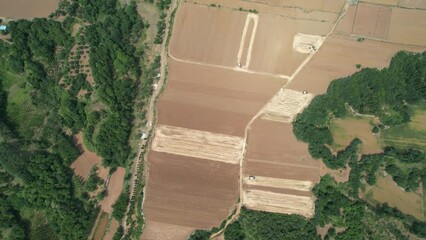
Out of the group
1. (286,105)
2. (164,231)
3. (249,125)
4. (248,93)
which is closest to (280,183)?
(249,125)

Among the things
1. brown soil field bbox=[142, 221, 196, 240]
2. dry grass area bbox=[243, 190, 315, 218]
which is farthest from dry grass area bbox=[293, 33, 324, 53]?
brown soil field bbox=[142, 221, 196, 240]

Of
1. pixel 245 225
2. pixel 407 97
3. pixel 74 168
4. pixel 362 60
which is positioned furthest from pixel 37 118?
pixel 407 97

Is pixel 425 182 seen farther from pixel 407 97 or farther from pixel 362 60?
pixel 362 60

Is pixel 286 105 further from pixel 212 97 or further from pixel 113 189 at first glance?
pixel 113 189

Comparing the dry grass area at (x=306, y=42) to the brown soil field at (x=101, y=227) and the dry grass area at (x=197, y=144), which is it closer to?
the dry grass area at (x=197, y=144)

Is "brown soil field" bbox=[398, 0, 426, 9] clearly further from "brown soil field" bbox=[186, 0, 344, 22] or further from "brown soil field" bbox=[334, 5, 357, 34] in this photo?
"brown soil field" bbox=[186, 0, 344, 22]

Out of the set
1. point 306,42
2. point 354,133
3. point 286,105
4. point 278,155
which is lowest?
point 278,155
